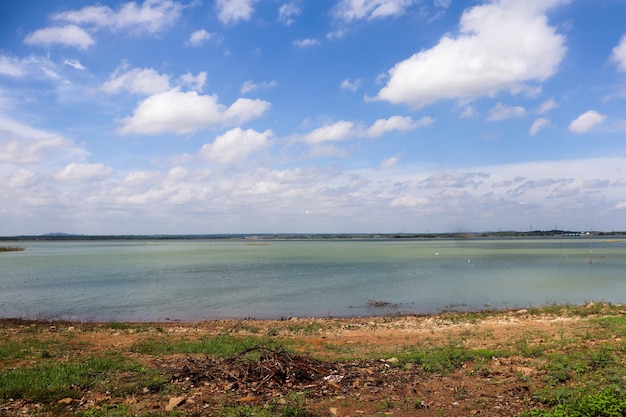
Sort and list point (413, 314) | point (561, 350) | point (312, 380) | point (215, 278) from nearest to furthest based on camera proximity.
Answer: point (312, 380)
point (561, 350)
point (413, 314)
point (215, 278)

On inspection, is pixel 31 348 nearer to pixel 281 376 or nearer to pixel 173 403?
pixel 173 403

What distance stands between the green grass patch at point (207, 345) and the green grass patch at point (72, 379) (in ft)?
7.14

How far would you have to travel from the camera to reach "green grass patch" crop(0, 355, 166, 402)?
31.4ft

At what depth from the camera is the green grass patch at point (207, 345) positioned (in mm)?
14281

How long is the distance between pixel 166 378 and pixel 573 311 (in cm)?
2106

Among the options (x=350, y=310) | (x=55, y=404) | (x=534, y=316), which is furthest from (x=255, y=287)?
(x=55, y=404)

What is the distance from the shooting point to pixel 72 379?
10.6m

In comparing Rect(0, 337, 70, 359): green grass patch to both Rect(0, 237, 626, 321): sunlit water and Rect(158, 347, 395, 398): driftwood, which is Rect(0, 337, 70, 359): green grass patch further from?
Rect(0, 237, 626, 321): sunlit water

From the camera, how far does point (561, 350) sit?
41.2 feet

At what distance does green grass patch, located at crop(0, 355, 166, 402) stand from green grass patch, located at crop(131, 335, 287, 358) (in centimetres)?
217

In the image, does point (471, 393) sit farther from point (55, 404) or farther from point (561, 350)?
point (55, 404)

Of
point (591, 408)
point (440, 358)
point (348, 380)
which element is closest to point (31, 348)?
point (348, 380)

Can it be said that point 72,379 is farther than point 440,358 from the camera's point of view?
No

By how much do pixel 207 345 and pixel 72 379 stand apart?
5134mm
